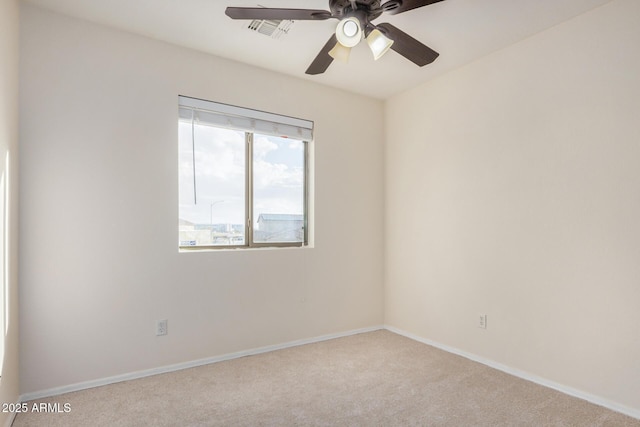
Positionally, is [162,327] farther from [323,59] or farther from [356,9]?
[356,9]

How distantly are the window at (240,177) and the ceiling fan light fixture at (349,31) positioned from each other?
57.8 inches

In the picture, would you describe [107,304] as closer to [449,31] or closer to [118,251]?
[118,251]

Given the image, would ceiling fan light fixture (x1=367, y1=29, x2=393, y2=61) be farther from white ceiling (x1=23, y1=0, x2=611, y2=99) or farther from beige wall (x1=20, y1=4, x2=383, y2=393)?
beige wall (x1=20, y1=4, x2=383, y2=393)

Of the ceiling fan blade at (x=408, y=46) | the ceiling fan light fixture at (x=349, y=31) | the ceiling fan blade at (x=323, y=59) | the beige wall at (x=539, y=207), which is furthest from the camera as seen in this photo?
the beige wall at (x=539, y=207)

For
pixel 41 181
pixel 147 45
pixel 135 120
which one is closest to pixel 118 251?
pixel 41 181

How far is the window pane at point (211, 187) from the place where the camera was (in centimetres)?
303

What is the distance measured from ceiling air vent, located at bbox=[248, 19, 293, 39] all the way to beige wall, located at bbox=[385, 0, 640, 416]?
159 cm

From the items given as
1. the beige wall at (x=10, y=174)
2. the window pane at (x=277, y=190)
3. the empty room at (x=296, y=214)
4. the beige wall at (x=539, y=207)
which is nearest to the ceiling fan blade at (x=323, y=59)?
the empty room at (x=296, y=214)

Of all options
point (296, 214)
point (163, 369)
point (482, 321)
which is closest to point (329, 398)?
point (163, 369)

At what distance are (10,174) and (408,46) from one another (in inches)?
95.7

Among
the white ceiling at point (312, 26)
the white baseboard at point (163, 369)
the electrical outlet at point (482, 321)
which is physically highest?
the white ceiling at point (312, 26)

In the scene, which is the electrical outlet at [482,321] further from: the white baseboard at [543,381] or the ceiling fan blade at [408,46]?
the ceiling fan blade at [408,46]

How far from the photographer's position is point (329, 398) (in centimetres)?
238

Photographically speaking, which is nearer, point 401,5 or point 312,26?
point 401,5
